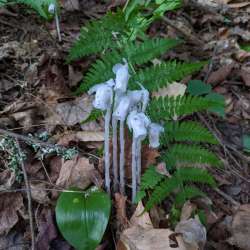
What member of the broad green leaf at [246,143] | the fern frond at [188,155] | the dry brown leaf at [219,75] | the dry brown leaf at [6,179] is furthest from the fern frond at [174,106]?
the dry brown leaf at [219,75]

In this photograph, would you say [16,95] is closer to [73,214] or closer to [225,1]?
[73,214]

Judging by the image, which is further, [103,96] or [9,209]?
[9,209]

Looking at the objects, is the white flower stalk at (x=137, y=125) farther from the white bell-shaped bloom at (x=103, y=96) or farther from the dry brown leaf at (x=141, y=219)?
the dry brown leaf at (x=141, y=219)

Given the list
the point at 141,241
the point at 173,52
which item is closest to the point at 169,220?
the point at 141,241

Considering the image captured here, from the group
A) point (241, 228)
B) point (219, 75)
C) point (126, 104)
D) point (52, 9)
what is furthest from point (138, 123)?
point (52, 9)

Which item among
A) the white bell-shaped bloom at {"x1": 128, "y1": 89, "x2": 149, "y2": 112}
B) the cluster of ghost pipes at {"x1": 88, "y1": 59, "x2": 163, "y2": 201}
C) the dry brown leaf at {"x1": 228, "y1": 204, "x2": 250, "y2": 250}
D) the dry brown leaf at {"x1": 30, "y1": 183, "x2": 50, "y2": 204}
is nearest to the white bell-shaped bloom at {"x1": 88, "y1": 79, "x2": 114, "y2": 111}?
the cluster of ghost pipes at {"x1": 88, "y1": 59, "x2": 163, "y2": 201}

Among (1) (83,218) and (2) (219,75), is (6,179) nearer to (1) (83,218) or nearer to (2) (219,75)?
(1) (83,218)

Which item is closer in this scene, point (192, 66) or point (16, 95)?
point (192, 66)
